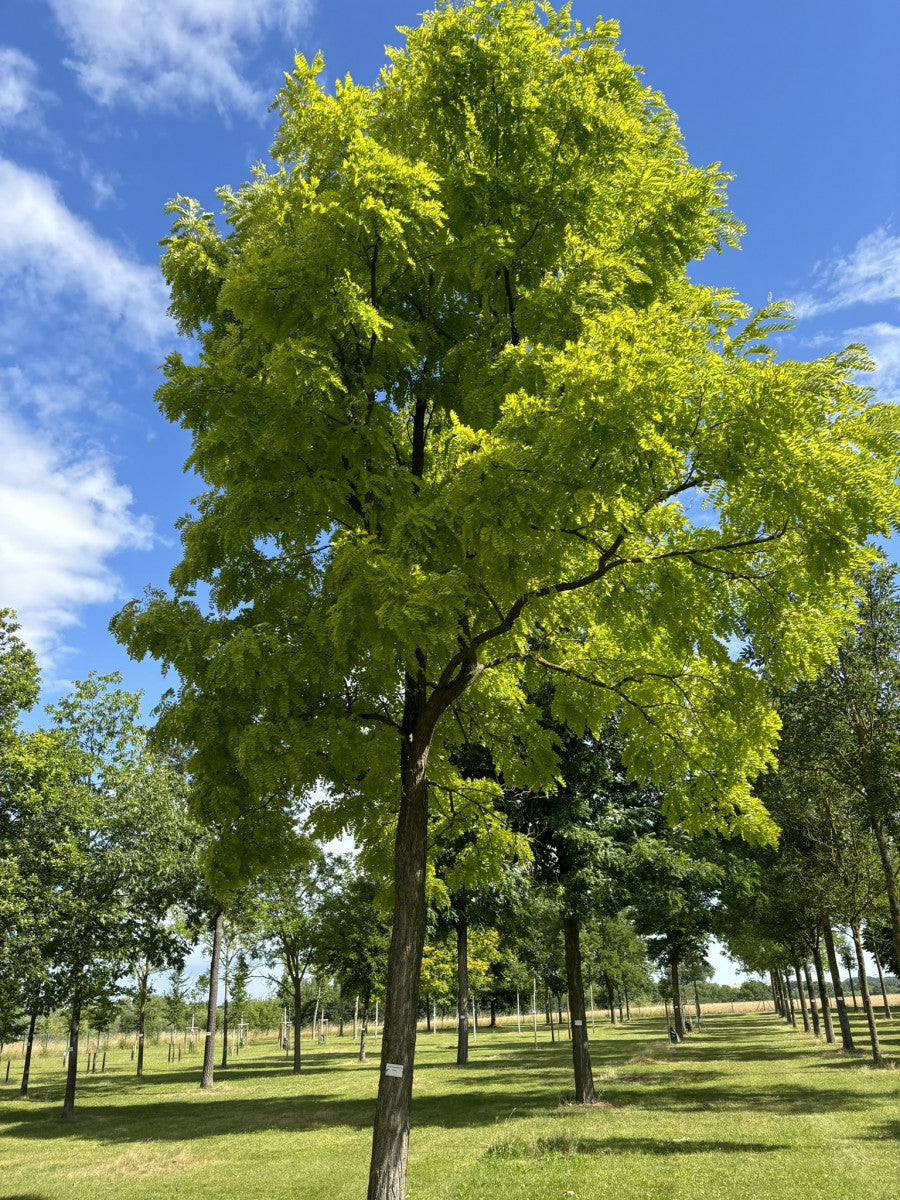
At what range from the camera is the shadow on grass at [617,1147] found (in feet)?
37.0

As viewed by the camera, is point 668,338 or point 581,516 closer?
point 668,338

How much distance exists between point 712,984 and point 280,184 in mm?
185965

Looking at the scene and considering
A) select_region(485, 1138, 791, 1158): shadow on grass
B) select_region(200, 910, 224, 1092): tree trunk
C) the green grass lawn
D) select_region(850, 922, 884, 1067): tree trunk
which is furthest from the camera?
select_region(200, 910, 224, 1092): tree trunk

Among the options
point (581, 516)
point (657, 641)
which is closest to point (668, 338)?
point (581, 516)

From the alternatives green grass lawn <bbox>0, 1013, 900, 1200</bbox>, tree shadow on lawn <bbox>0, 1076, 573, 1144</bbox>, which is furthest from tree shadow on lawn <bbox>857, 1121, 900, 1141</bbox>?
tree shadow on lawn <bbox>0, 1076, 573, 1144</bbox>

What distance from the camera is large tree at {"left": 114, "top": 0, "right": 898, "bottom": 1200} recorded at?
5.27 meters

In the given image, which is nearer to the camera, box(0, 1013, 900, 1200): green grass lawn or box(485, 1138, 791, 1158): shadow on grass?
box(0, 1013, 900, 1200): green grass lawn

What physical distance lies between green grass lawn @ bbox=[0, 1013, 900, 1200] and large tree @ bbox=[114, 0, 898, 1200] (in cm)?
501

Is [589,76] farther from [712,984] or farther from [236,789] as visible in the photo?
[712,984]

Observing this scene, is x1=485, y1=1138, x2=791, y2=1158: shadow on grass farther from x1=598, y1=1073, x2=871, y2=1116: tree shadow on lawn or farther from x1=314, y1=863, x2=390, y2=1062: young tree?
x1=314, y1=863, x2=390, y2=1062: young tree

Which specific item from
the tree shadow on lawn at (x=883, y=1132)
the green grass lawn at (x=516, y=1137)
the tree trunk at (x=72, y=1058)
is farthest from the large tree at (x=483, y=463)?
the tree trunk at (x=72, y=1058)

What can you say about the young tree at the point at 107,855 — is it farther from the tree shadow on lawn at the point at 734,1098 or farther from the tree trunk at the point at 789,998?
the tree trunk at the point at 789,998

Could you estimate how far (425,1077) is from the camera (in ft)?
84.4

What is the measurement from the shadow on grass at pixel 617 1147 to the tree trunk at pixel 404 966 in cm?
615
